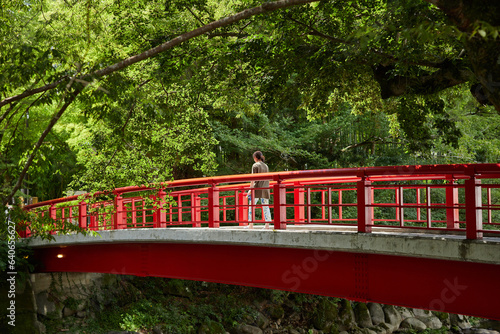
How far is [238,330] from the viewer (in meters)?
17.8

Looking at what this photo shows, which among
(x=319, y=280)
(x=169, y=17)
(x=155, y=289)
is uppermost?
(x=169, y=17)

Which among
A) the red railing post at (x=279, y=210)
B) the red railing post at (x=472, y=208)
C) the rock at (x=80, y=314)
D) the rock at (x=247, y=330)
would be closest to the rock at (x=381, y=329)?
the rock at (x=247, y=330)

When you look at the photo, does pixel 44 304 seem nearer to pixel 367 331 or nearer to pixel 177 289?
pixel 177 289

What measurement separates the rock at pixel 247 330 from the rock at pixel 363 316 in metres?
4.41

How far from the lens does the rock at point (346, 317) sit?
19.7m

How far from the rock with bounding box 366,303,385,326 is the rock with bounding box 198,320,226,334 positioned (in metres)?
6.44

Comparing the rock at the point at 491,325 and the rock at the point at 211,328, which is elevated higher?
the rock at the point at 211,328

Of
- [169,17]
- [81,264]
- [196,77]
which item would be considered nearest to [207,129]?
[196,77]

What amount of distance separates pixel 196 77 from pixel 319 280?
5.41 meters

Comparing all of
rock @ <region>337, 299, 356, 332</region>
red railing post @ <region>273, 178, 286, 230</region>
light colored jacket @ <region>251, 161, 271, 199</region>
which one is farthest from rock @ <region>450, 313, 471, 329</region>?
red railing post @ <region>273, 178, 286, 230</region>

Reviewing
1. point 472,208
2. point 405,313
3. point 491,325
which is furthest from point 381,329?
point 472,208

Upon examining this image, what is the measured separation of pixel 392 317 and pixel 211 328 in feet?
25.1

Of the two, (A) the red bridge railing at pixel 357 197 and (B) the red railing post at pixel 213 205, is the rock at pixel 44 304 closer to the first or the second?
(A) the red bridge railing at pixel 357 197

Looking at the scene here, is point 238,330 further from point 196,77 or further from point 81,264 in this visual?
point 196,77
